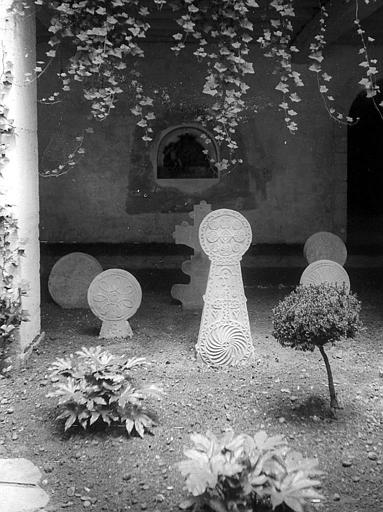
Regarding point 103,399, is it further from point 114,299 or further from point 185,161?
point 185,161

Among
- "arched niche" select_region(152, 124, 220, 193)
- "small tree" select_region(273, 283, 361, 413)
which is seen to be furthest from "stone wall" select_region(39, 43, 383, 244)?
"small tree" select_region(273, 283, 361, 413)

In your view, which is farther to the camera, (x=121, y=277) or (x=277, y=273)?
(x=277, y=273)

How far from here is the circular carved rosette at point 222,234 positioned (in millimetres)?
5609

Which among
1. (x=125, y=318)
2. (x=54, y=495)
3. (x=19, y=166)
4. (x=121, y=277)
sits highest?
(x=19, y=166)

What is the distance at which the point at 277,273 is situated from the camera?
10383mm

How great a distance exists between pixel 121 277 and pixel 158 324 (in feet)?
3.64

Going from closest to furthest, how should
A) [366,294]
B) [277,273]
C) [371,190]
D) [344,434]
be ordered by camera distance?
[344,434] → [366,294] → [277,273] → [371,190]

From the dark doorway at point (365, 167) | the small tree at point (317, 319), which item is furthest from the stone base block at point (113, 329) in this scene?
the dark doorway at point (365, 167)

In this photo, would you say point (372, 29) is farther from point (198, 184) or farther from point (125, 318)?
point (125, 318)

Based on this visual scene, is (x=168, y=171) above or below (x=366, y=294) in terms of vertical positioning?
above

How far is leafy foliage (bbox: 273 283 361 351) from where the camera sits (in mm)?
4332

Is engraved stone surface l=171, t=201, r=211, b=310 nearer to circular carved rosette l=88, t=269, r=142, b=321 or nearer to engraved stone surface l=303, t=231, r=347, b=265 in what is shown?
circular carved rosette l=88, t=269, r=142, b=321

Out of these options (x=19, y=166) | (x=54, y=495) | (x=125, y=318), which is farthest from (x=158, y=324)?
(x=54, y=495)

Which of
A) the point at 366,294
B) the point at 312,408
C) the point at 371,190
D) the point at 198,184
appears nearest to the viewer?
the point at 312,408
